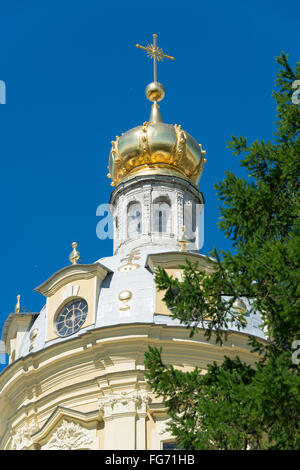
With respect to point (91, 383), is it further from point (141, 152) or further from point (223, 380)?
point (223, 380)

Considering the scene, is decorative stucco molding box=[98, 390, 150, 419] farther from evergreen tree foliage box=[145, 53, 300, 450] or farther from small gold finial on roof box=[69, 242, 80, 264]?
evergreen tree foliage box=[145, 53, 300, 450]

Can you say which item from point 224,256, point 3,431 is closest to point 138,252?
point 3,431

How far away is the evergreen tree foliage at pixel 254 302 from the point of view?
40.3 ft

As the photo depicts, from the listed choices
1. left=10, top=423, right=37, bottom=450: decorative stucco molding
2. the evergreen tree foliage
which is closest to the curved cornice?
left=10, top=423, right=37, bottom=450: decorative stucco molding

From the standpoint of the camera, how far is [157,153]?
97.4 feet

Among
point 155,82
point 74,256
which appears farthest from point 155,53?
point 74,256

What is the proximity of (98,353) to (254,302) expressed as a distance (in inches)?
413

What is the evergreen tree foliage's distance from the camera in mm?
12281

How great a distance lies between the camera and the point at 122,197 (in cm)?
3005

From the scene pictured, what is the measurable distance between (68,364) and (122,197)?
7.50 metres

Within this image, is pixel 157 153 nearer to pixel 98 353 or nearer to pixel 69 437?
pixel 98 353

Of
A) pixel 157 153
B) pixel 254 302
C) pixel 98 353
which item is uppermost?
pixel 157 153

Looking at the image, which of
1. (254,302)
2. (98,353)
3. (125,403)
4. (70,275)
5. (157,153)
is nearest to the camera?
(254,302)

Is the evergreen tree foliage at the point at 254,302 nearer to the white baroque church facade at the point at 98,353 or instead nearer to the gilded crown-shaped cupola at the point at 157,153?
the white baroque church facade at the point at 98,353
